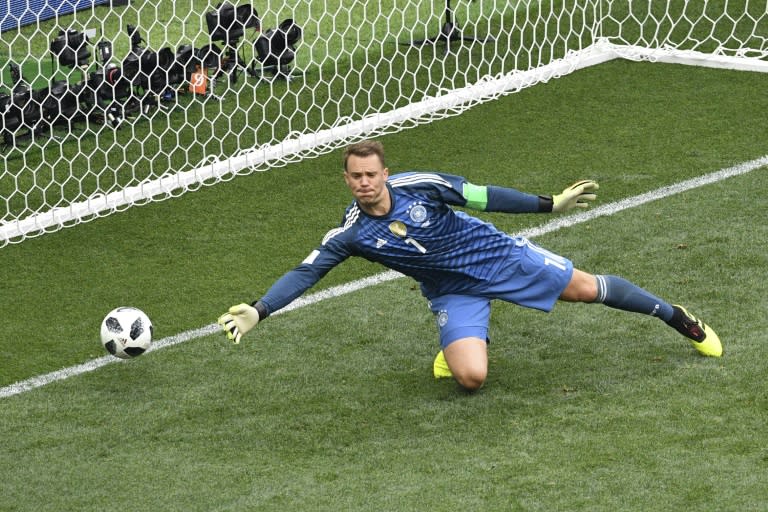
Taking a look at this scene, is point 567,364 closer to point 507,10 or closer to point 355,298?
point 355,298

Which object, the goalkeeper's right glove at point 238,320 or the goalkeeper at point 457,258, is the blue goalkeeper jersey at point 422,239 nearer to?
the goalkeeper at point 457,258

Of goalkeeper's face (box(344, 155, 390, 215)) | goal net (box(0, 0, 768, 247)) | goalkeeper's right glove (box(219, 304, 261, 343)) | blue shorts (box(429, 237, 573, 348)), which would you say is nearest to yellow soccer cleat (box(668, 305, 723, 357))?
blue shorts (box(429, 237, 573, 348))

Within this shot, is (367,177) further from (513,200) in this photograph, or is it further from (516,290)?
(516,290)

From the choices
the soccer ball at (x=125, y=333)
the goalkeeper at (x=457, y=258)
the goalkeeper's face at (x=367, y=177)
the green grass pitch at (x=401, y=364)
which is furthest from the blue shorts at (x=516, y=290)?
the soccer ball at (x=125, y=333)

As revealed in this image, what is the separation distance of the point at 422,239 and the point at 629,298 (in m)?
1.01

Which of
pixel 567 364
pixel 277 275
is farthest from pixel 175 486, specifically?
pixel 277 275

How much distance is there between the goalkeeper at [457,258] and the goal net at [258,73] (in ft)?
10.7

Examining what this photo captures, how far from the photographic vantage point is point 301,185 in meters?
9.64

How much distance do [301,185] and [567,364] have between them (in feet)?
10.9

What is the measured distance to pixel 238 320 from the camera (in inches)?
235

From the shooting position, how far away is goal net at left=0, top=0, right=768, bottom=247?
32.4 ft

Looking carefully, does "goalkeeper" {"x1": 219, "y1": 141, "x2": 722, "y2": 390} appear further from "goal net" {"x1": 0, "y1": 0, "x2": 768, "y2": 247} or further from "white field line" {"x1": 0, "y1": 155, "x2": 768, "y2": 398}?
"goal net" {"x1": 0, "y1": 0, "x2": 768, "y2": 247}

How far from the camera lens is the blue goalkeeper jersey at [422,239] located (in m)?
6.38

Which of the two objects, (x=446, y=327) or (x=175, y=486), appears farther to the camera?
(x=446, y=327)
